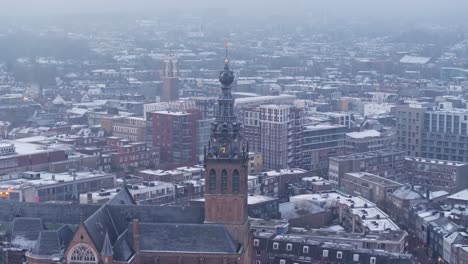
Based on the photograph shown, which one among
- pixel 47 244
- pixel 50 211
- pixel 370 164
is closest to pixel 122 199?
pixel 50 211

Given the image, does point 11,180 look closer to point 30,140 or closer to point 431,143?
point 30,140

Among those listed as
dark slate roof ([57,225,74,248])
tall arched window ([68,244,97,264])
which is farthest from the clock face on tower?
dark slate roof ([57,225,74,248])

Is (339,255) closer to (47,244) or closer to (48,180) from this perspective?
(47,244)

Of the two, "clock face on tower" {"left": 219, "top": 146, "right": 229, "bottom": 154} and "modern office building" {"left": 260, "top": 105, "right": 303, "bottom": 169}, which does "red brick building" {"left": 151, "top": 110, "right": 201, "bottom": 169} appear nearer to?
"modern office building" {"left": 260, "top": 105, "right": 303, "bottom": 169}

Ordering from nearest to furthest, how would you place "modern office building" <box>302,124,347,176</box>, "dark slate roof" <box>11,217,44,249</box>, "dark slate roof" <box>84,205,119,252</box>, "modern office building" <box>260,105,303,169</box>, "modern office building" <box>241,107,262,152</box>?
1. "dark slate roof" <box>84,205,119,252</box>
2. "dark slate roof" <box>11,217,44,249</box>
3. "modern office building" <box>260,105,303,169</box>
4. "modern office building" <box>241,107,262,152</box>
5. "modern office building" <box>302,124,347,176</box>

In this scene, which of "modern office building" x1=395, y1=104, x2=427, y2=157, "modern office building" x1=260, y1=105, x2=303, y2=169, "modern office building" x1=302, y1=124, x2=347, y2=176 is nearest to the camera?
"modern office building" x1=260, y1=105, x2=303, y2=169

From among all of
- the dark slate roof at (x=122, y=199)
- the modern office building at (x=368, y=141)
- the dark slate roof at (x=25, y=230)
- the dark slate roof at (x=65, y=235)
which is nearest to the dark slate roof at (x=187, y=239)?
the dark slate roof at (x=65, y=235)
